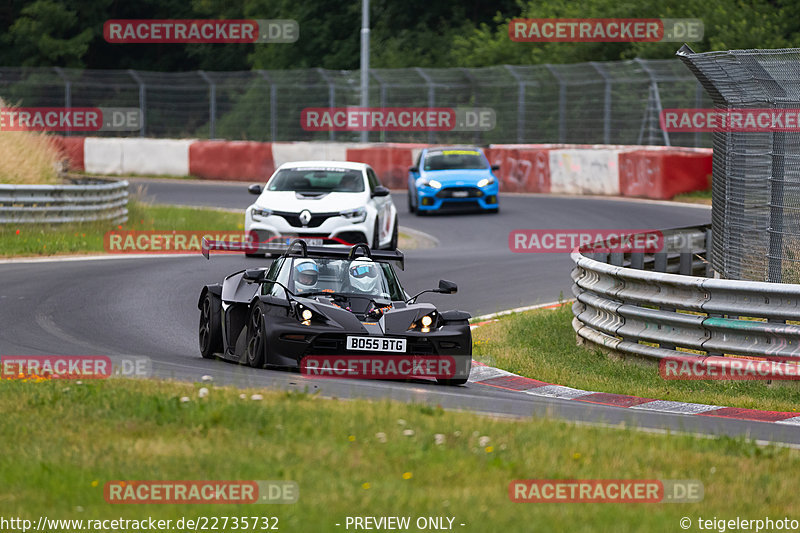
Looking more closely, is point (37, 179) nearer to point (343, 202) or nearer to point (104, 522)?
point (343, 202)

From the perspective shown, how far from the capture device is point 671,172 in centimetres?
3136

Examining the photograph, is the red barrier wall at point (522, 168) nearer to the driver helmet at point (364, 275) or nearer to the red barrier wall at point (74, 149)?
the red barrier wall at point (74, 149)

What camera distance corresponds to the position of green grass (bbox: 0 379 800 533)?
19.7ft

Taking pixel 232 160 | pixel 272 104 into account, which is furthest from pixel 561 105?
pixel 272 104

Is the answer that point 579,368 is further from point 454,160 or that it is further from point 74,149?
point 74,149

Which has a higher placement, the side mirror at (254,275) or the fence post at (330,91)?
the fence post at (330,91)

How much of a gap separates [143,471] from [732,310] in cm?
624

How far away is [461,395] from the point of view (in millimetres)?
10117

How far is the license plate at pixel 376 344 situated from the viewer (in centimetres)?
1072

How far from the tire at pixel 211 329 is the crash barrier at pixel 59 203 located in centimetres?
1049

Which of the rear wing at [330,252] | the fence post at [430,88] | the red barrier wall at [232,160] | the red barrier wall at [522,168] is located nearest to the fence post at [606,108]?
the red barrier wall at [522,168]

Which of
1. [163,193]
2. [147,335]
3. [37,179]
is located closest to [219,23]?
[163,193]

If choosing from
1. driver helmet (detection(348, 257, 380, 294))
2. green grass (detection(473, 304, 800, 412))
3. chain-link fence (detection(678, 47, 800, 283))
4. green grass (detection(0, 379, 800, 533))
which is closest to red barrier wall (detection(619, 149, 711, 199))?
green grass (detection(473, 304, 800, 412))

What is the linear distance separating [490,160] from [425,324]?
2505cm
